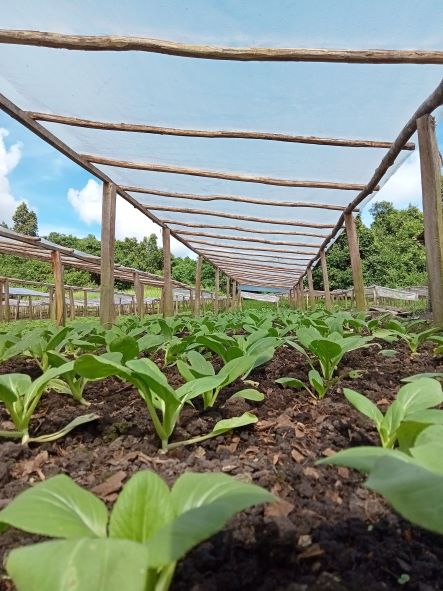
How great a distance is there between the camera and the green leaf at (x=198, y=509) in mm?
432

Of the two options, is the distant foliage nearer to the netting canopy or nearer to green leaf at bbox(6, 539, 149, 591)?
the netting canopy

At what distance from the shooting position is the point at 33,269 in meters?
34.4

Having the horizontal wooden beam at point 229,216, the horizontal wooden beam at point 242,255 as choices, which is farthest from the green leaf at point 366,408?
the horizontal wooden beam at point 242,255

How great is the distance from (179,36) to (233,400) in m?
2.37

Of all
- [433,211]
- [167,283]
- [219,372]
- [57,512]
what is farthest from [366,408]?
[167,283]

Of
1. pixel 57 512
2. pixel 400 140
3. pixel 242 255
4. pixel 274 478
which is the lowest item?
pixel 274 478

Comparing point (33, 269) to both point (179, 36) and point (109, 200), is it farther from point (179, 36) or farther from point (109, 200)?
point (179, 36)

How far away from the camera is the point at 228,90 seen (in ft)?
11.0

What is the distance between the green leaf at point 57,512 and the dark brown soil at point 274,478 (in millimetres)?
159

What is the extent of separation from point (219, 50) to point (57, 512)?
2.71 metres

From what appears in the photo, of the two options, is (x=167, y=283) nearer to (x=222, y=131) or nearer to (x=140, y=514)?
(x=222, y=131)

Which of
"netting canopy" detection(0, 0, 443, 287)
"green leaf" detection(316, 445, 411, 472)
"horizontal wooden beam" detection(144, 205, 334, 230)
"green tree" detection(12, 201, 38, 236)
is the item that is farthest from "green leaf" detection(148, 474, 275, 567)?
"green tree" detection(12, 201, 38, 236)

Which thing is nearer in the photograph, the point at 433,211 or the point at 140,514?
the point at 140,514

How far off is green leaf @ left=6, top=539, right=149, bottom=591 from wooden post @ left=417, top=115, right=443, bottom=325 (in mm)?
2906
